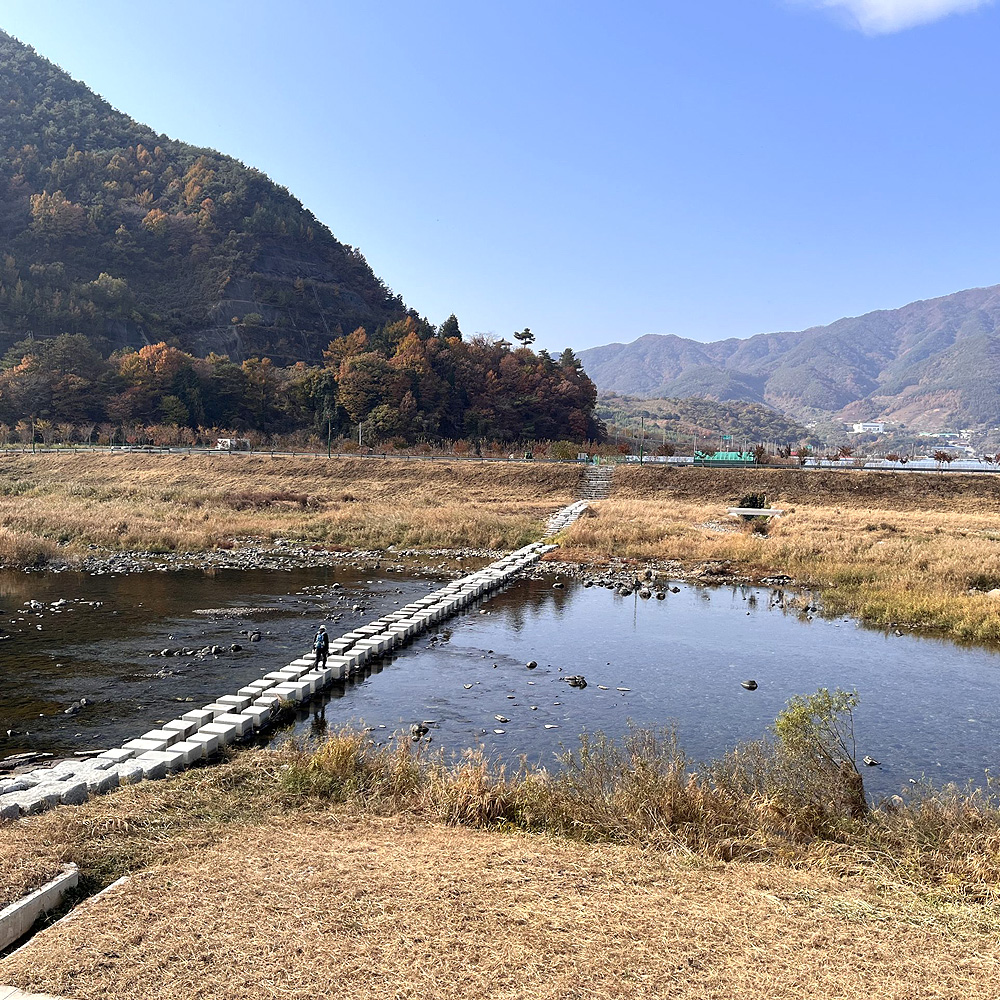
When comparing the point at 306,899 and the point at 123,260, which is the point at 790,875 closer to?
the point at 306,899

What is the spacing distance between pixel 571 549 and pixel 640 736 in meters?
21.4

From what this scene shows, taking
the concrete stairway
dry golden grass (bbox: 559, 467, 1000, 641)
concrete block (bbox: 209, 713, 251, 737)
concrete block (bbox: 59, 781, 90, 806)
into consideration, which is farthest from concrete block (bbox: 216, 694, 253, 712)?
the concrete stairway

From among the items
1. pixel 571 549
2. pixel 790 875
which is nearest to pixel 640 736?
pixel 790 875

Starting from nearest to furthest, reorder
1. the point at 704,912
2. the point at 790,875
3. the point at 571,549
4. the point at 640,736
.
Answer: the point at 704,912, the point at 790,875, the point at 640,736, the point at 571,549

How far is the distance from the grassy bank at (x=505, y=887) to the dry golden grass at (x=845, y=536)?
14.4m

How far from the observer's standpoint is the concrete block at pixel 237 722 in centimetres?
1177

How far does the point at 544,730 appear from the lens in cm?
1259

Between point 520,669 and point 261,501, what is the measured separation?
30377mm

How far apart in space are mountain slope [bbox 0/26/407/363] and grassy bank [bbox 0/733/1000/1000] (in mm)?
103253

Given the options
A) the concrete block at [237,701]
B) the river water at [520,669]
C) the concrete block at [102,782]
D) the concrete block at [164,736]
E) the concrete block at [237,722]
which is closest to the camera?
the concrete block at [102,782]

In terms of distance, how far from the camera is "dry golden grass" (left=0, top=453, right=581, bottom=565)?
32594mm

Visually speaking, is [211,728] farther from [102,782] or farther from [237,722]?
[102,782]

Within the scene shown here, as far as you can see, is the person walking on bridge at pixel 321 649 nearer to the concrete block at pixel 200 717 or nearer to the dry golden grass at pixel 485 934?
the concrete block at pixel 200 717

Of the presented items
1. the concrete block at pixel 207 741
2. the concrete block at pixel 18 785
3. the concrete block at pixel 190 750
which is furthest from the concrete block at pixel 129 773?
the concrete block at pixel 207 741
